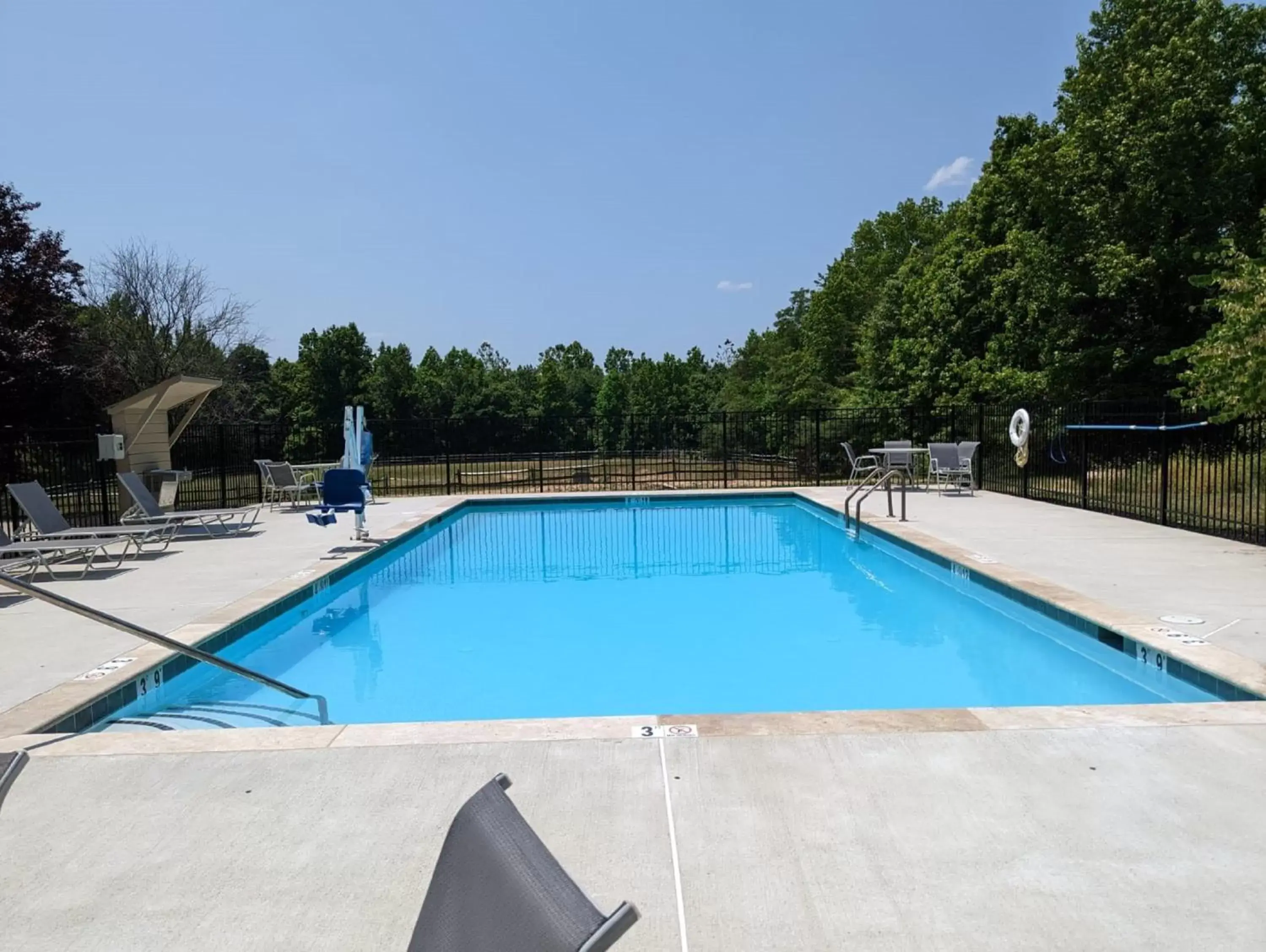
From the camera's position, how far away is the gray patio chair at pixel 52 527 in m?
7.85

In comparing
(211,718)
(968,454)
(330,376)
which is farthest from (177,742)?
(330,376)

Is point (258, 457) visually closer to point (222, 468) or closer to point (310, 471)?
point (310, 471)

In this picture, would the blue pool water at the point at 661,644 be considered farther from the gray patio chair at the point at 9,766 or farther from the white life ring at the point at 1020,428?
the white life ring at the point at 1020,428

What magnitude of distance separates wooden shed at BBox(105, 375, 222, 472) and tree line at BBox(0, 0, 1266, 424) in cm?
496

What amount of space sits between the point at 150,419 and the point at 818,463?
11.8 meters

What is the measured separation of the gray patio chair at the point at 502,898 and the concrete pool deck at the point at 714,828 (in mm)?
930

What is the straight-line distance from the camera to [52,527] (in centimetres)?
807

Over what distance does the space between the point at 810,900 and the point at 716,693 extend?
2904 mm

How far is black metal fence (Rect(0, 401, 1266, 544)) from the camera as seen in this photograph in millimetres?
9641

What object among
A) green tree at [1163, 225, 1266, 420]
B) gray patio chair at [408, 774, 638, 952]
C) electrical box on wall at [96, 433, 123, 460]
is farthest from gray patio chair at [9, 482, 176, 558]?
green tree at [1163, 225, 1266, 420]

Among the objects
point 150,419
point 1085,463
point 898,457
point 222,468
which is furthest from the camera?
point 898,457

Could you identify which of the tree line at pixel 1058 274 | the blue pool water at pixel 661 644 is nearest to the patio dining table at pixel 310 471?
the tree line at pixel 1058 274

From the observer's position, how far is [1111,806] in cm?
262

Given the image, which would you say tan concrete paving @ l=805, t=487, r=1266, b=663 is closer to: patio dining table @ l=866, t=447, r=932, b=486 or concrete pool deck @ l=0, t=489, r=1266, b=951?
patio dining table @ l=866, t=447, r=932, b=486
